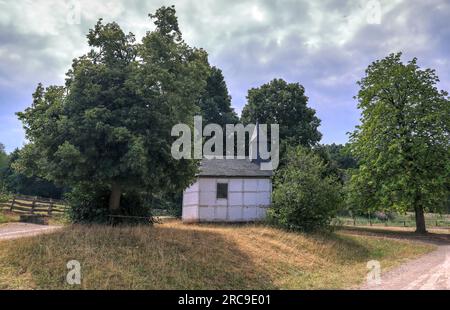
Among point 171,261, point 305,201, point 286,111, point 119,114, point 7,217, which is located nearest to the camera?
point 171,261

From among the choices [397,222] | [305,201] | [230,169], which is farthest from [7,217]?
[397,222]

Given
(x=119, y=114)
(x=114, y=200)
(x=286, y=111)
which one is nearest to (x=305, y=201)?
(x=114, y=200)

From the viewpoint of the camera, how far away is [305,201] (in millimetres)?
20484

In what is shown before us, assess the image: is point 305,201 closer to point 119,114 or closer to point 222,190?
point 222,190

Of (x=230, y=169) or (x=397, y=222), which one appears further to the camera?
(x=397, y=222)

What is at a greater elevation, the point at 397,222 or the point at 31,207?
the point at 31,207

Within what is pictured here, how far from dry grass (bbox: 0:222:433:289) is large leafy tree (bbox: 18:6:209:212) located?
223 cm

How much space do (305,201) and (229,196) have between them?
27.7ft

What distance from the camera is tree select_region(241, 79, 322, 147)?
131ft

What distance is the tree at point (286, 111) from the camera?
4006 centimetres

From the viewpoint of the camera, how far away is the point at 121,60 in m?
15.5

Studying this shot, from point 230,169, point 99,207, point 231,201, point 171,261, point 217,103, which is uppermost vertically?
point 217,103

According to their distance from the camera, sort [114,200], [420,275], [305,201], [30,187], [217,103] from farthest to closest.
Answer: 1. [217,103]
2. [30,187]
3. [305,201]
4. [114,200]
5. [420,275]

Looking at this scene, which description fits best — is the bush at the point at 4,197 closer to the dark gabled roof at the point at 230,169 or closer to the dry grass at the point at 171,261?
the dark gabled roof at the point at 230,169
